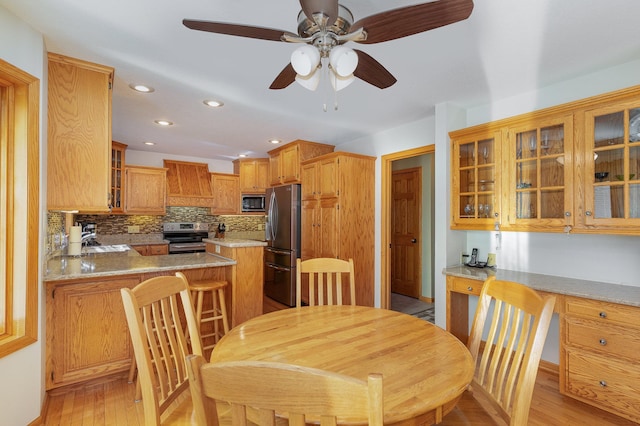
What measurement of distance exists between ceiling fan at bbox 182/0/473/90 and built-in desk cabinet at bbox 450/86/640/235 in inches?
65.6

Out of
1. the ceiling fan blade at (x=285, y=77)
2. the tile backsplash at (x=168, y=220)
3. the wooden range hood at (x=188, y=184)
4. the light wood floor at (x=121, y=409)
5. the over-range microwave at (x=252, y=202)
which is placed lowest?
the light wood floor at (x=121, y=409)

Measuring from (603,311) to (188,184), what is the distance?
563cm

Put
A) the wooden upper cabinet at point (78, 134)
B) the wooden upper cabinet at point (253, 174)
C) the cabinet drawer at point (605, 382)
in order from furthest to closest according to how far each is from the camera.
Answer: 1. the wooden upper cabinet at point (253, 174)
2. the wooden upper cabinet at point (78, 134)
3. the cabinet drawer at point (605, 382)

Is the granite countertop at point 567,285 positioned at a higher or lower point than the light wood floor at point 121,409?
higher

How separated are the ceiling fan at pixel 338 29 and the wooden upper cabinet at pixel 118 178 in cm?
429

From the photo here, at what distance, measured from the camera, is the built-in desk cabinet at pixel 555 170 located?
6.79 feet

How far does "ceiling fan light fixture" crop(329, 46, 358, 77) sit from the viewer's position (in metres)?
1.37

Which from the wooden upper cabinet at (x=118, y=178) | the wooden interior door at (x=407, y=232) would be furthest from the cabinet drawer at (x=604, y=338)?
the wooden upper cabinet at (x=118, y=178)

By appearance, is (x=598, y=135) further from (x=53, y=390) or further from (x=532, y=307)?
(x=53, y=390)

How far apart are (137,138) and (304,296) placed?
3259 mm

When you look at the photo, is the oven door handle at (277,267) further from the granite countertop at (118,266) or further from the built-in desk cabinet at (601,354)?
the built-in desk cabinet at (601,354)

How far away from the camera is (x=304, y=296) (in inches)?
164

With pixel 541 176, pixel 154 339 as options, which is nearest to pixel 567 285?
pixel 541 176

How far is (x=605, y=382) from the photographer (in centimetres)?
198
